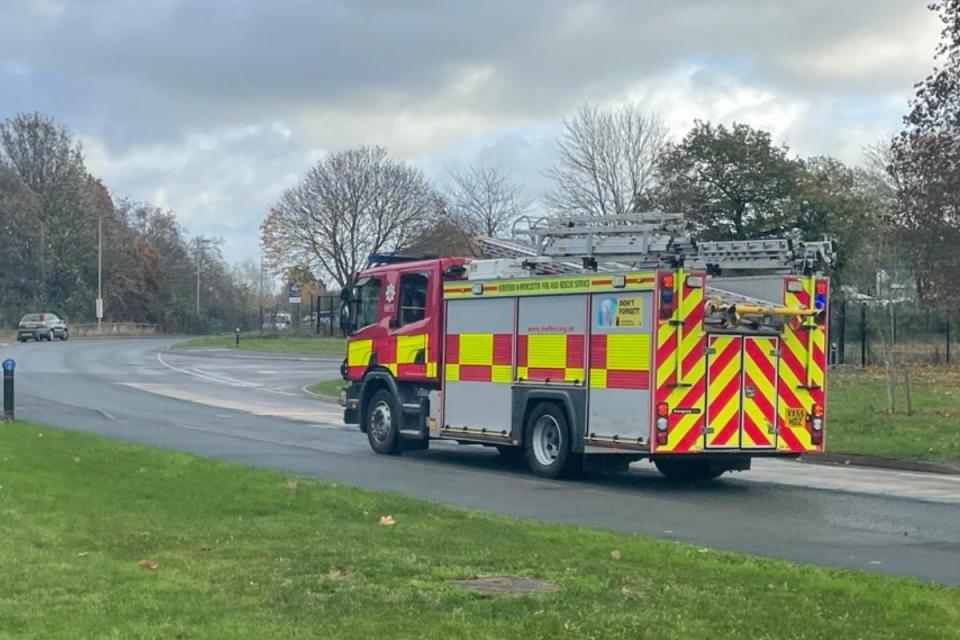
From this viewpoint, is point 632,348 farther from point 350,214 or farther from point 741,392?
point 350,214

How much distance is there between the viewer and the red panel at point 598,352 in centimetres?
1435

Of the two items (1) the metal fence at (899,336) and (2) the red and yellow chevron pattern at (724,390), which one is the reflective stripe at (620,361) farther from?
(1) the metal fence at (899,336)

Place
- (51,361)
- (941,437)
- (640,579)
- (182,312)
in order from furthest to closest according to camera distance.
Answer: (182,312)
(51,361)
(941,437)
(640,579)

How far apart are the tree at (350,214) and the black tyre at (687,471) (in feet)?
177

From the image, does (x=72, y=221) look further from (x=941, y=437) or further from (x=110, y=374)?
(x=941, y=437)

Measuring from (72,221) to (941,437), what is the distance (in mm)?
73697

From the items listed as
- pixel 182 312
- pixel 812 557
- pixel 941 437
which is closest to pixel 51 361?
pixel 941 437

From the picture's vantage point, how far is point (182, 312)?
95.9 m

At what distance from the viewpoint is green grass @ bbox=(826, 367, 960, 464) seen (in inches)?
707

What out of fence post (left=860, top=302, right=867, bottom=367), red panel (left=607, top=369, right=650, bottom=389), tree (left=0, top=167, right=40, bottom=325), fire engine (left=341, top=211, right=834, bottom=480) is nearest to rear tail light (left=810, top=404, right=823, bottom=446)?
fire engine (left=341, top=211, right=834, bottom=480)

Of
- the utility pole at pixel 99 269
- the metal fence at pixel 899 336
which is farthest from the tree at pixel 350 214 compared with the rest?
the metal fence at pixel 899 336

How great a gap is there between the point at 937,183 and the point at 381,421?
14.4 m

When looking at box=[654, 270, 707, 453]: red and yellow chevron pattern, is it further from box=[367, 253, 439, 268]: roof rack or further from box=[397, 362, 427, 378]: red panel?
box=[367, 253, 439, 268]: roof rack

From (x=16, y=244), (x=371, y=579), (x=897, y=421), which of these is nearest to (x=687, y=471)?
(x=897, y=421)
